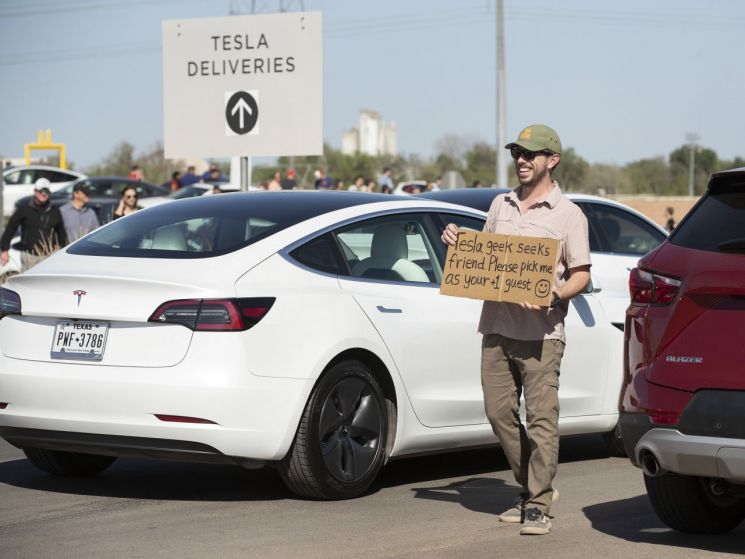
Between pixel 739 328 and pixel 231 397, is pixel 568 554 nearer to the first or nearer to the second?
pixel 739 328

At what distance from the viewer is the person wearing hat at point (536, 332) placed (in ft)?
22.3

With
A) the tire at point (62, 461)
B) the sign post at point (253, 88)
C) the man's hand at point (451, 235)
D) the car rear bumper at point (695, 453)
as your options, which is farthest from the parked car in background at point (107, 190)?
the car rear bumper at point (695, 453)

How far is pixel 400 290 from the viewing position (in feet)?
26.1

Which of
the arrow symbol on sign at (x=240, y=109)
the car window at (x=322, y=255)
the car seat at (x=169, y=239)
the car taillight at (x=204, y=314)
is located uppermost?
the arrow symbol on sign at (x=240, y=109)

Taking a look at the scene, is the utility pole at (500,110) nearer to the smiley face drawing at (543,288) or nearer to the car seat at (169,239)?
the car seat at (169,239)

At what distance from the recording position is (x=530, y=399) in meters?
6.85

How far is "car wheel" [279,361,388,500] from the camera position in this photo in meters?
7.26

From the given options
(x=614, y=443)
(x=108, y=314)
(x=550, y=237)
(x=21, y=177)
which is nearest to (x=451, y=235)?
(x=550, y=237)

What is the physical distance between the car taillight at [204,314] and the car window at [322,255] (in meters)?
0.65

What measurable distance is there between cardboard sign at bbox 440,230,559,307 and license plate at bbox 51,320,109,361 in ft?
5.50

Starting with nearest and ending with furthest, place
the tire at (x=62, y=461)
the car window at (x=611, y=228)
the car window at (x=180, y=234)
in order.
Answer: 1. the car window at (x=180, y=234)
2. the tire at (x=62, y=461)
3. the car window at (x=611, y=228)

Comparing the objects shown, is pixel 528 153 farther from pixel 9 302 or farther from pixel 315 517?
pixel 9 302

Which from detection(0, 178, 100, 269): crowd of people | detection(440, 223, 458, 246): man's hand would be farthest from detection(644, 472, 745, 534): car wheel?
detection(0, 178, 100, 269): crowd of people

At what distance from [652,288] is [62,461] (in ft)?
11.8
